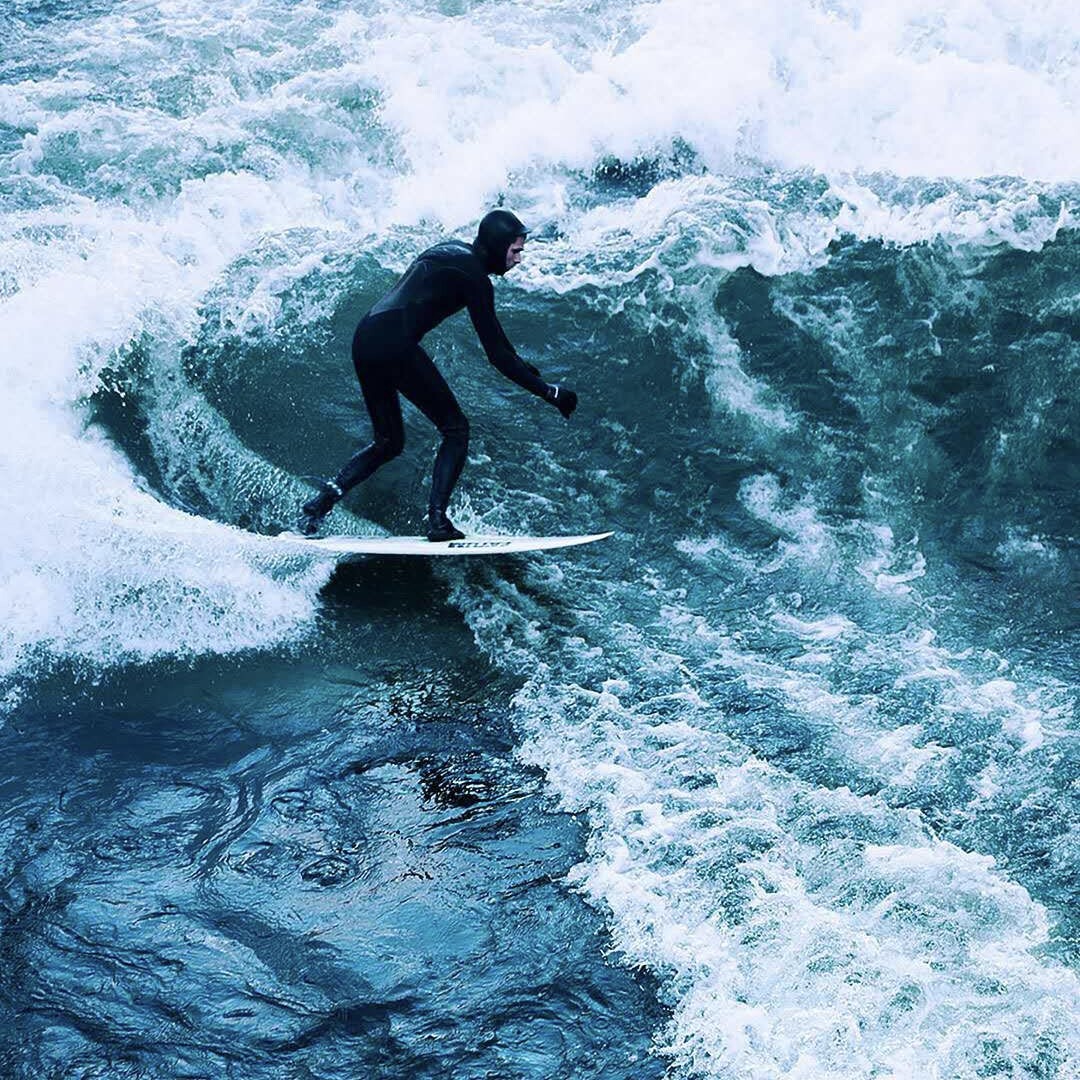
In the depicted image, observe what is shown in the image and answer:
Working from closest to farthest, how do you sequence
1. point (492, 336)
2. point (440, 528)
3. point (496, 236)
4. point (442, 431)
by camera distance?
point (496, 236) < point (492, 336) < point (440, 528) < point (442, 431)

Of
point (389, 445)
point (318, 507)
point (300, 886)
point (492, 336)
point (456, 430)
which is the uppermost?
point (492, 336)

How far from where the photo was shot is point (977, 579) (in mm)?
7609

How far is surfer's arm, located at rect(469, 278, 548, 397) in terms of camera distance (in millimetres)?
7457

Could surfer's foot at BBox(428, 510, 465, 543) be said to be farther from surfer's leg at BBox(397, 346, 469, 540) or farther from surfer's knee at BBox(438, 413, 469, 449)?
surfer's knee at BBox(438, 413, 469, 449)

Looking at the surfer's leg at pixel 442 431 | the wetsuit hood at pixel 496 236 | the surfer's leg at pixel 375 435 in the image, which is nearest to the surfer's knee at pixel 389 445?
the surfer's leg at pixel 375 435

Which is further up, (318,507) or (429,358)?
(429,358)

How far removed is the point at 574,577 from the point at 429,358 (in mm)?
1470

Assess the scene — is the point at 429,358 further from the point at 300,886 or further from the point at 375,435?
the point at 300,886

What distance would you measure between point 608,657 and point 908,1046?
104 inches

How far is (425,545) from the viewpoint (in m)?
7.78

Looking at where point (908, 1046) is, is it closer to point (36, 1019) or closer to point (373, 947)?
point (373, 947)

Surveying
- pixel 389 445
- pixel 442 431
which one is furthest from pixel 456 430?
pixel 389 445

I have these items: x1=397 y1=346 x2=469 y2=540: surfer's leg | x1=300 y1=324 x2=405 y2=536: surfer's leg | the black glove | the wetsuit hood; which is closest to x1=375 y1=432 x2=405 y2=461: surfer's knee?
x1=300 y1=324 x2=405 y2=536: surfer's leg

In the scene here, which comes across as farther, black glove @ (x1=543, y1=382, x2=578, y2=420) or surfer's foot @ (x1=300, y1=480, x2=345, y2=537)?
surfer's foot @ (x1=300, y1=480, x2=345, y2=537)
